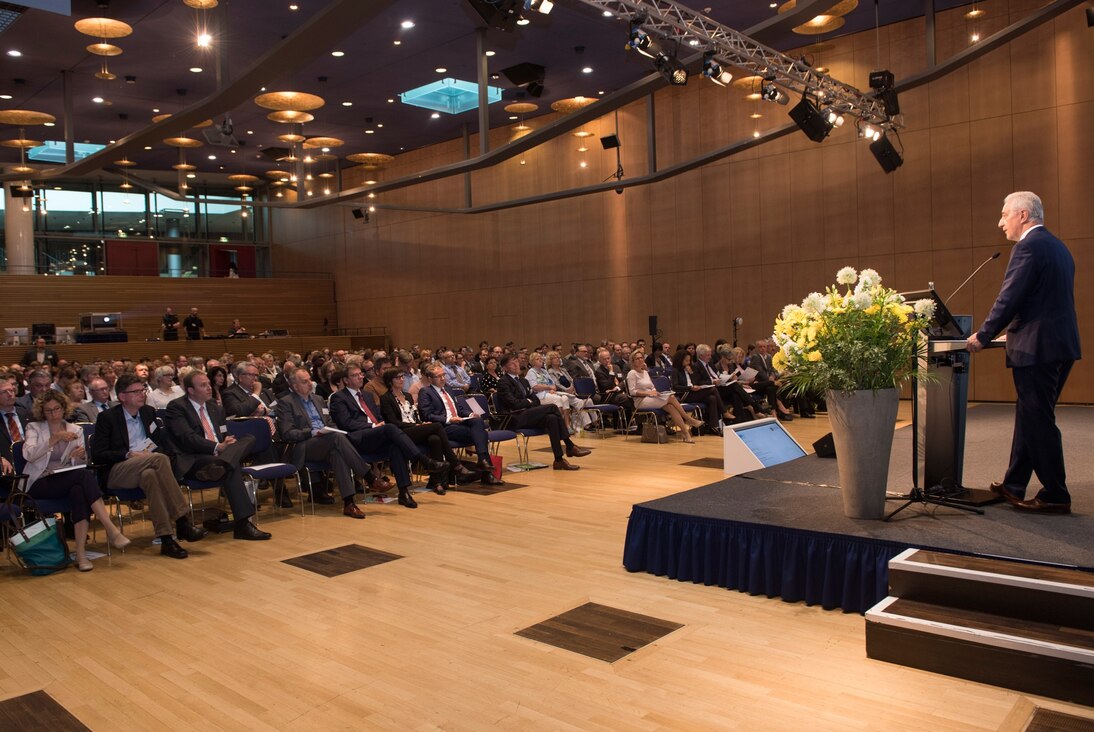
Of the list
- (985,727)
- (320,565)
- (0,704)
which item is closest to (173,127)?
(320,565)

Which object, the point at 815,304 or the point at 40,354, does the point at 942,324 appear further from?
the point at 40,354

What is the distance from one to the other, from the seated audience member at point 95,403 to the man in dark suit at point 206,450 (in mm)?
1072

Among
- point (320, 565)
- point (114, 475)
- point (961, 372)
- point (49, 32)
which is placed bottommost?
point (320, 565)

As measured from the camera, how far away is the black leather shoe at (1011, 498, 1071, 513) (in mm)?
3963

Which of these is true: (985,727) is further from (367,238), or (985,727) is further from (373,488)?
(367,238)

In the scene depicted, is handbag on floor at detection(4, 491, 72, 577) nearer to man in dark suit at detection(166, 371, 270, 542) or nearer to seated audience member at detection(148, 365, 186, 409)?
man in dark suit at detection(166, 371, 270, 542)

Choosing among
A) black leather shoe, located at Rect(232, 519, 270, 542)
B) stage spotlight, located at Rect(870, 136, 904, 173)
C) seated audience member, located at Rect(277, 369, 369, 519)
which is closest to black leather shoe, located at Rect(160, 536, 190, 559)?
black leather shoe, located at Rect(232, 519, 270, 542)

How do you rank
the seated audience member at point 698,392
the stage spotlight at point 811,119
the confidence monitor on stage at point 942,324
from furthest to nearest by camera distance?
the seated audience member at point 698,392
the stage spotlight at point 811,119
the confidence monitor on stage at point 942,324

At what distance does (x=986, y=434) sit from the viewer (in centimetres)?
747

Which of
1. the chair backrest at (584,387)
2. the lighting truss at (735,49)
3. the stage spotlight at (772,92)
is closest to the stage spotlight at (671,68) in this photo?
the lighting truss at (735,49)

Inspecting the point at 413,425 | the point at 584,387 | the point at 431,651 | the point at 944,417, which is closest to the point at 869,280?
the point at 944,417

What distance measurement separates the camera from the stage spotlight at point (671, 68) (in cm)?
890

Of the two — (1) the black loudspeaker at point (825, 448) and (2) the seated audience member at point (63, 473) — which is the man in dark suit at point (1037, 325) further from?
(2) the seated audience member at point (63, 473)

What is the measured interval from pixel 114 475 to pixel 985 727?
5.03 m
